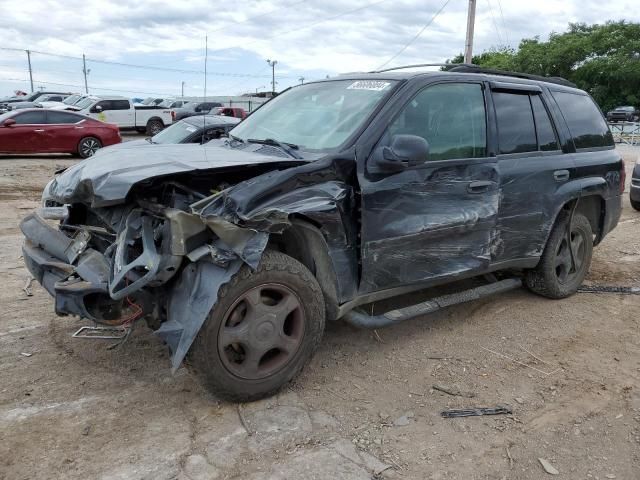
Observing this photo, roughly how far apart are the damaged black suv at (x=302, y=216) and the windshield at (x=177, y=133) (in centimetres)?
529

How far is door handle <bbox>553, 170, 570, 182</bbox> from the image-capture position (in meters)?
4.70

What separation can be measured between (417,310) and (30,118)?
47.0 feet

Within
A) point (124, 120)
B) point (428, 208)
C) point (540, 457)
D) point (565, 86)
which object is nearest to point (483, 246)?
point (428, 208)

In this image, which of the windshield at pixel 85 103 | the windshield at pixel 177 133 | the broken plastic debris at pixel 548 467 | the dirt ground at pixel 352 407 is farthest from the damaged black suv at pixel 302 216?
the windshield at pixel 85 103

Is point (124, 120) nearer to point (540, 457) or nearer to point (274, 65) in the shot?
point (540, 457)

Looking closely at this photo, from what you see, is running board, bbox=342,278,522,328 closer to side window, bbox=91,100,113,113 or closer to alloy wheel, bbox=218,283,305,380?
alloy wheel, bbox=218,283,305,380

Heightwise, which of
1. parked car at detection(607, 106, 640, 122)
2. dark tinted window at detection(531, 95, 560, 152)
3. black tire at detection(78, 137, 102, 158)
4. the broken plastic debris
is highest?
dark tinted window at detection(531, 95, 560, 152)

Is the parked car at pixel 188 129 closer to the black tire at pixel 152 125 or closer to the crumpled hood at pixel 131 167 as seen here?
the crumpled hood at pixel 131 167

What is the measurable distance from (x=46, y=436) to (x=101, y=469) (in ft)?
1.46

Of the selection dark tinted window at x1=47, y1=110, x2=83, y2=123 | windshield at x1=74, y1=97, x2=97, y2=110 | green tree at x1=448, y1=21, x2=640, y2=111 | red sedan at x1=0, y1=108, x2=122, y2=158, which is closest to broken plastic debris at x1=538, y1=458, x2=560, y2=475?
red sedan at x1=0, y1=108, x2=122, y2=158

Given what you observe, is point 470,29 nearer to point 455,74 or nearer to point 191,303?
point 455,74

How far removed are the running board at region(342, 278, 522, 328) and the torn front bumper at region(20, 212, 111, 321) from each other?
60.0 inches

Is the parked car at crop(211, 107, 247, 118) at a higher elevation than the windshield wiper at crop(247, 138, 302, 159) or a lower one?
lower

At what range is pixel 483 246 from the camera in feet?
13.8
